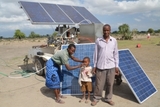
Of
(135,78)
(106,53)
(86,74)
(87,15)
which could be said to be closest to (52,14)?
(87,15)

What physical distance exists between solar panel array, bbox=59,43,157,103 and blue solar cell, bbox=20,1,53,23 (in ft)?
9.14

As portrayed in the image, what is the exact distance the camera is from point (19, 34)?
69125mm

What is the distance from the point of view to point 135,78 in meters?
5.29

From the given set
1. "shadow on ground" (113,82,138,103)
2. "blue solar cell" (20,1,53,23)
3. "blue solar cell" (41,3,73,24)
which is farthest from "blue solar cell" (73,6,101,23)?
"shadow on ground" (113,82,138,103)

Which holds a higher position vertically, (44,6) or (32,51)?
(44,6)

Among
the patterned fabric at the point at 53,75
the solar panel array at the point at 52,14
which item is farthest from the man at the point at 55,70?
the solar panel array at the point at 52,14

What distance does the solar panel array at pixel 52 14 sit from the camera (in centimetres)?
775

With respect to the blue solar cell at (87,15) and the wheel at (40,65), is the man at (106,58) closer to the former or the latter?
the wheel at (40,65)

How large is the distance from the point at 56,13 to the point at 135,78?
16.9 feet

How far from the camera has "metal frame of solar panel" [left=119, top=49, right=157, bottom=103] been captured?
497 centimetres

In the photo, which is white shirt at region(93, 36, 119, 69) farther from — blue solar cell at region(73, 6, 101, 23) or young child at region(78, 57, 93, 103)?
blue solar cell at region(73, 6, 101, 23)

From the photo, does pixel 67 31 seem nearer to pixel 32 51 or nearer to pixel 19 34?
pixel 32 51

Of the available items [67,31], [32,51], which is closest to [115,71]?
[67,31]

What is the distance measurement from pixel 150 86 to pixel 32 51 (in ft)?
17.4
